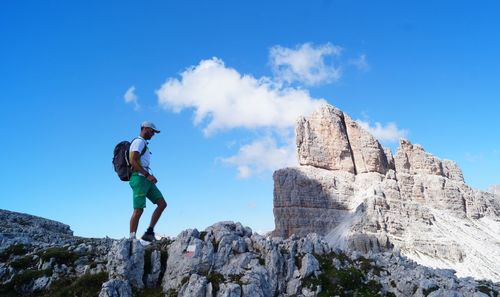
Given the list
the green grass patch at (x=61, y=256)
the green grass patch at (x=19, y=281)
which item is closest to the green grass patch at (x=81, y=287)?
the green grass patch at (x=19, y=281)

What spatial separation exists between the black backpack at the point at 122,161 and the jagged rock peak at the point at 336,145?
133 meters

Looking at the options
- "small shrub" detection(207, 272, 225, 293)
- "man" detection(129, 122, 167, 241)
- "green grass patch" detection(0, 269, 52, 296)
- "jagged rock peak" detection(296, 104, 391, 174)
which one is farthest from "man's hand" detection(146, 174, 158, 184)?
"jagged rock peak" detection(296, 104, 391, 174)

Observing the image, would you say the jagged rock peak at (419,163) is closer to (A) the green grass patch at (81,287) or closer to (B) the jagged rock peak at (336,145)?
(B) the jagged rock peak at (336,145)

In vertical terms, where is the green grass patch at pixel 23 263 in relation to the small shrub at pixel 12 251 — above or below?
below

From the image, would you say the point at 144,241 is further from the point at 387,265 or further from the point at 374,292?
the point at 387,265

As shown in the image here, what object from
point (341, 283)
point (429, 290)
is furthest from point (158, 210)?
point (429, 290)

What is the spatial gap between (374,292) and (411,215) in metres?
112

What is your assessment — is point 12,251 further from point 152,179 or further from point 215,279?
point 215,279

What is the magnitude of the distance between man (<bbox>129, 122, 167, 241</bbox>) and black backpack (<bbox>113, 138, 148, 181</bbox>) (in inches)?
10.7

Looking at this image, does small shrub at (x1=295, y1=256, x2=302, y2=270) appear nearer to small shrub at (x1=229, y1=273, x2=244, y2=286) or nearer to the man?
small shrub at (x1=229, y1=273, x2=244, y2=286)

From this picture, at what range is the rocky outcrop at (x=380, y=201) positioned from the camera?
374 ft

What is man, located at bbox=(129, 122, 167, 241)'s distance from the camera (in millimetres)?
18047

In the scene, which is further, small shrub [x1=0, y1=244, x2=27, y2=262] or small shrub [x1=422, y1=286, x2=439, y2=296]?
small shrub [x1=0, y1=244, x2=27, y2=262]

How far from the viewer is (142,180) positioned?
18.5 meters
